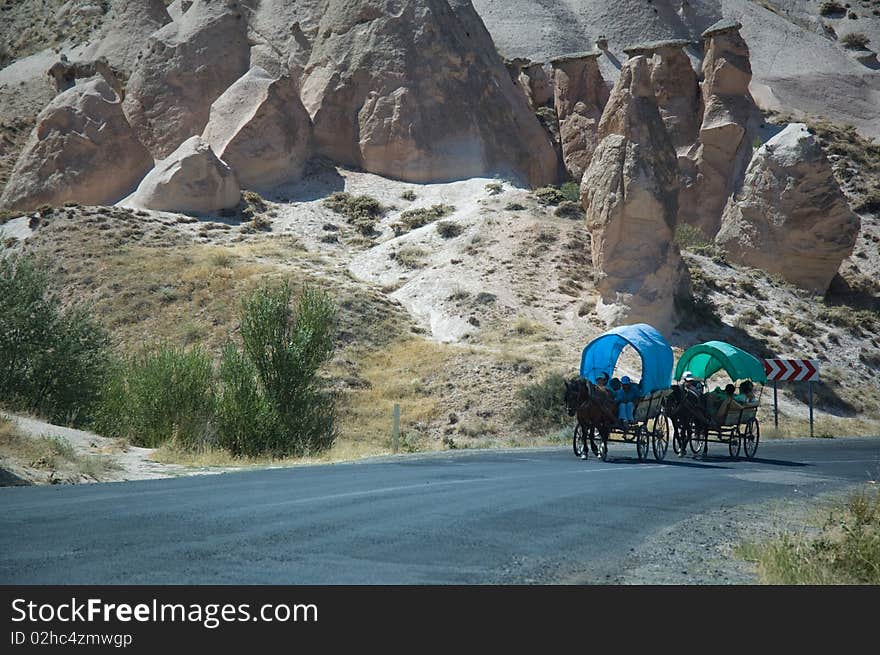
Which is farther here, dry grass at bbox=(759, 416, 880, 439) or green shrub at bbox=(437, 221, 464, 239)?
green shrub at bbox=(437, 221, 464, 239)

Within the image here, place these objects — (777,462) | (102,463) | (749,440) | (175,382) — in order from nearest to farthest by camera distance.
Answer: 1. (102,463)
2. (777,462)
3. (749,440)
4. (175,382)

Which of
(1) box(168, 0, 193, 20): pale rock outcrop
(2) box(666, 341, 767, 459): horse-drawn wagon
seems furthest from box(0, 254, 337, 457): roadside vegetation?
(1) box(168, 0, 193, 20): pale rock outcrop

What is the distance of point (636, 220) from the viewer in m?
46.0

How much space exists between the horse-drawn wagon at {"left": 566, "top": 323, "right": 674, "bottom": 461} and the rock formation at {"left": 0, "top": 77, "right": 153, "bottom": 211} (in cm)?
4118

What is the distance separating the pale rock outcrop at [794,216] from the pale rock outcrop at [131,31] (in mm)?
47053

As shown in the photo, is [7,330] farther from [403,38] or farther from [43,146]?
[403,38]

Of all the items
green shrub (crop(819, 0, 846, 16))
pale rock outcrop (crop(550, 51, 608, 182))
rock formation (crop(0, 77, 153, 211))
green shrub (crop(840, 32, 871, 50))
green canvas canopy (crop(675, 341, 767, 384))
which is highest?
green shrub (crop(819, 0, 846, 16))

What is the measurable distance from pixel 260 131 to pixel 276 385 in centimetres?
3294

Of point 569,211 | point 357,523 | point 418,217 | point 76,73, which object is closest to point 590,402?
point 357,523

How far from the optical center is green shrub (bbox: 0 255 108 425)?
1009 inches

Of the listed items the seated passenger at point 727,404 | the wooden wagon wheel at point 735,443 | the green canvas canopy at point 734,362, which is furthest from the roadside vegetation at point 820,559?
the green canvas canopy at point 734,362

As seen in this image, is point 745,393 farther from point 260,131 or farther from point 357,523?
point 260,131

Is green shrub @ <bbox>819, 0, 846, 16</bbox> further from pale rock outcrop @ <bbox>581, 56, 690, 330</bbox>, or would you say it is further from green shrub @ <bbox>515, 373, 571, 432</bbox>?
green shrub @ <bbox>515, 373, 571, 432</bbox>

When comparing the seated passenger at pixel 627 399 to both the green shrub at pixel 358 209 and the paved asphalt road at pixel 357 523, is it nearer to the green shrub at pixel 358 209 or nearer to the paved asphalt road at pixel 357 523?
the paved asphalt road at pixel 357 523
